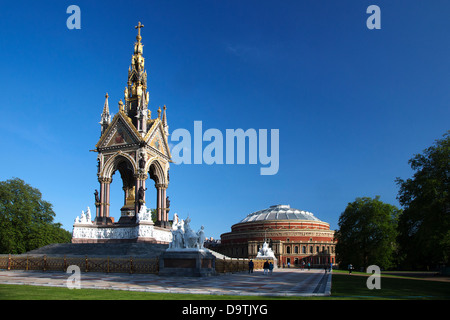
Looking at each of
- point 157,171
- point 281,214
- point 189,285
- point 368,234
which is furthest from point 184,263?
point 281,214

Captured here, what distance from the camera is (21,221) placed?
45438 millimetres

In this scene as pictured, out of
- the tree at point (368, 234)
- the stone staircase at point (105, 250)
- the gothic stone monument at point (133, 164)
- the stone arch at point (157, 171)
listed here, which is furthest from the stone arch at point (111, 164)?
the tree at point (368, 234)

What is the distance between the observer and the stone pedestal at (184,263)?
69.9 feet

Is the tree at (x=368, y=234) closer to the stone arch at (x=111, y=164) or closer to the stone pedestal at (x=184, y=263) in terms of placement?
the stone arch at (x=111, y=164)

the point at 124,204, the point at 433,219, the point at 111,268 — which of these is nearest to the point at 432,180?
the point at 433,219

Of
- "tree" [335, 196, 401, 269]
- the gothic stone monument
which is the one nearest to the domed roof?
"tree" [335, 196, 401, 269]

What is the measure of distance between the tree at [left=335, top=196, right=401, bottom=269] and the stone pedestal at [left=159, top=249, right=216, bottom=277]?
4288 cm

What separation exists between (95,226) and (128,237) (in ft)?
12.2

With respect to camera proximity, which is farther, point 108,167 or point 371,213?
point 371,213

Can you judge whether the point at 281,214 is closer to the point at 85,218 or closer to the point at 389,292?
the point at 85,218

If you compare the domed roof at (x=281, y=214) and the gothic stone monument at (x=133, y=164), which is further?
the domed roof at (x=281, y=214)

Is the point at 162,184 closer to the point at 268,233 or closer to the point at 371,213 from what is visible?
the point at 371,213

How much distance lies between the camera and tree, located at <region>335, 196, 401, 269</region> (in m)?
57.0

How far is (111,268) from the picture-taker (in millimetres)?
23891
